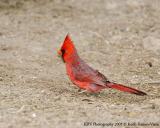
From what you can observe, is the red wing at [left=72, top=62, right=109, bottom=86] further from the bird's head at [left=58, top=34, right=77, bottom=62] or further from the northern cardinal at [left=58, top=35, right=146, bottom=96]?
the bird's head at [left=58, top=34, right=77, bottom=62]

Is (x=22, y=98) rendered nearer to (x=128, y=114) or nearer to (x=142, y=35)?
(x=128, y=114)

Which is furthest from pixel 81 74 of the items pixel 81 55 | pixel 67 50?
pixel 81 55

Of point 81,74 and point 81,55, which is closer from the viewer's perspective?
point 81,74

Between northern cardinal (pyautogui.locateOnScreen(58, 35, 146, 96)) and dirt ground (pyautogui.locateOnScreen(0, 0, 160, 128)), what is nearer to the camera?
dirt ground (pyautogui.locateOnScreen(0, 0, 160, 128))

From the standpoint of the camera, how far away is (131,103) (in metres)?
6.25

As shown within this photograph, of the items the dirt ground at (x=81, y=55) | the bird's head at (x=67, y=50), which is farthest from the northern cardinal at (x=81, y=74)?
the dirt ground at (x=81, y=55)

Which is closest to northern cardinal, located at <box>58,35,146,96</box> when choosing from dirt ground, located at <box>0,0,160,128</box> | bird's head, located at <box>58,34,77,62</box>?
bird's head, located at <box>58,34,77,62</box>

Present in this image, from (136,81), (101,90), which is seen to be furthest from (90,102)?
(136,81)

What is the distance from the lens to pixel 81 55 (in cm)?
886

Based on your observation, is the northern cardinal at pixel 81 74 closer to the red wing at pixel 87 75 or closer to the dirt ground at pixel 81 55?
the red wing at pixel 87 75

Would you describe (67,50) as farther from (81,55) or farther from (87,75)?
(81,55)

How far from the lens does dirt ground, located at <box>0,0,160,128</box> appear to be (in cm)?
561

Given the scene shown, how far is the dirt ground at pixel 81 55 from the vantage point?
561cm

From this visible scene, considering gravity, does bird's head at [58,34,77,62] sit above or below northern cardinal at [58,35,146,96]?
above
